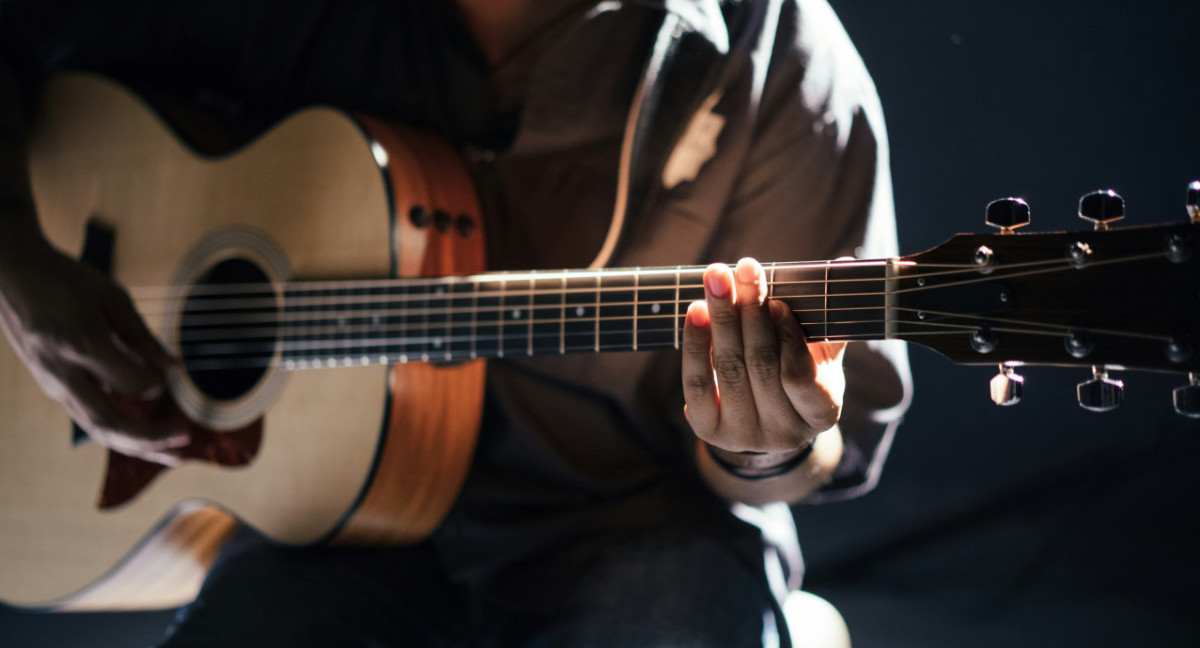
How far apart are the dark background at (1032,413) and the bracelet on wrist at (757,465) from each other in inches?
16.1

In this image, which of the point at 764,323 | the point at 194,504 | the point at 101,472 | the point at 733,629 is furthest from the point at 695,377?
the point at 101,472

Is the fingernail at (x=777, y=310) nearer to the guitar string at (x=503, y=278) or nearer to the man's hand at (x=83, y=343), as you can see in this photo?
the guitar string at (x=503, y=278)

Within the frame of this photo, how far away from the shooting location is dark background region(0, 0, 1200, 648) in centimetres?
97

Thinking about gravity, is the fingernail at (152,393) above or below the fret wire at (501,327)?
below

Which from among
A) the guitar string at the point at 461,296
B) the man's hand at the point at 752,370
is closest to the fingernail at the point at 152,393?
the guitar string at the point at 461,296

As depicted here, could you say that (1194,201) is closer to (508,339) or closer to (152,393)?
(508,339)

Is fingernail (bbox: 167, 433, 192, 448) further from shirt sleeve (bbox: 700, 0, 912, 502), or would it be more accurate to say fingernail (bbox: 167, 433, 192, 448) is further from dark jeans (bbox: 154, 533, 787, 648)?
shirt sleeve (bbox: 700, 0, 912, 502)

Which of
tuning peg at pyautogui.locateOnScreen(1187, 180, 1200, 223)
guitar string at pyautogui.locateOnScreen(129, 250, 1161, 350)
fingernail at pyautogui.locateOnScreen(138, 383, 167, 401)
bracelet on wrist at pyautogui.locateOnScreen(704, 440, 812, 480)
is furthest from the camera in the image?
fingernail at pyautogui.locateOnScreen(138, 383, 167, 401)

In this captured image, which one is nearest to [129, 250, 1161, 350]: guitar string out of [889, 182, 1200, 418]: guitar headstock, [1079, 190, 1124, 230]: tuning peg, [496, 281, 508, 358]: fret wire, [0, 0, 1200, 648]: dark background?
[496, 281, 508, 358]: fret wire

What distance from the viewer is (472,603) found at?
94cm

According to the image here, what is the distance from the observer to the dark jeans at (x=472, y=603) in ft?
2.48

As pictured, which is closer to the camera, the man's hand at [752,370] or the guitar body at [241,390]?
the man's hand at [752,370]

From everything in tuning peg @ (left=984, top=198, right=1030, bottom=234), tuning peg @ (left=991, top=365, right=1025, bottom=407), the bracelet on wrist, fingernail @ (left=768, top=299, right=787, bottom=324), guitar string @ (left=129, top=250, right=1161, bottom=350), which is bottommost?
the bracelet on wrist

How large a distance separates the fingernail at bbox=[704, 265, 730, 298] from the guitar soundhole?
56 cm
